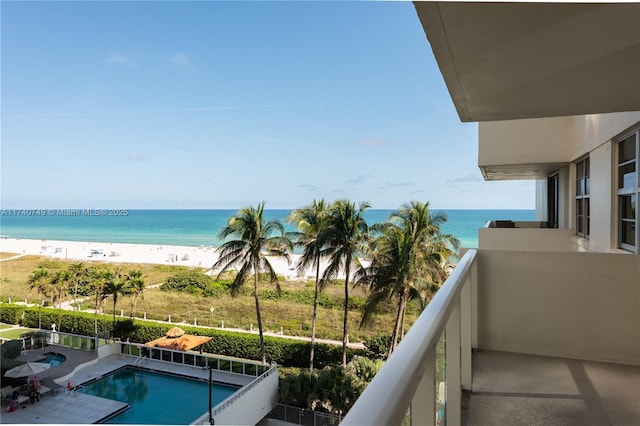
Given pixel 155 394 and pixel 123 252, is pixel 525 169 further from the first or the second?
pixel 123 252

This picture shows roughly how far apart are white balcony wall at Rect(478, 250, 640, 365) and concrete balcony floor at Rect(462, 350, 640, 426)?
13 cm

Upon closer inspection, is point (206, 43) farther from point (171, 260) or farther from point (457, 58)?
point (457, 58)

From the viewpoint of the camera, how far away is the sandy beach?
48656 mm

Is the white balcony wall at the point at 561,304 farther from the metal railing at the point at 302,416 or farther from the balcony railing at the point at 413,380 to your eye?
the metal railing at the point at 302,416

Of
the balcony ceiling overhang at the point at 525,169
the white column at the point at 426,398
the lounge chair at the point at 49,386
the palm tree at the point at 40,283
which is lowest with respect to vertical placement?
the lounge chair at the point at 49,386

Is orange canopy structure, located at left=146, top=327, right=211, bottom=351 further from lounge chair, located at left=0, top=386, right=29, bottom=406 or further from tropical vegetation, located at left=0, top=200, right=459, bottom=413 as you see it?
lounge chair, located at left=0, top=386, right=29, bottom=406

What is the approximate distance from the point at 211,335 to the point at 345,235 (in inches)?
414

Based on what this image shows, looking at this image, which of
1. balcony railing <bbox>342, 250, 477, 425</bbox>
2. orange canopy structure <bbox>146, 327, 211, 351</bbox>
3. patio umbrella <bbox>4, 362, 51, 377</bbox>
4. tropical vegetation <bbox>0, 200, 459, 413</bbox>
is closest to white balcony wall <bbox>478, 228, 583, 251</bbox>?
balcony railing <bbox>342, 250, 477, 425</bbox>

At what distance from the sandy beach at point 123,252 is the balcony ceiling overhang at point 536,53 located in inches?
1667

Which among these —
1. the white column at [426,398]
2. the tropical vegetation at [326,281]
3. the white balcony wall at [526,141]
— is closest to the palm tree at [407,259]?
the tropical vegetation at [326,281]

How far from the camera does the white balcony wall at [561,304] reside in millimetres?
3312

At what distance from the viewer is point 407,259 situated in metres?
17.4

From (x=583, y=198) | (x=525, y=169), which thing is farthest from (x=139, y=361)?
(x=583, y=198)

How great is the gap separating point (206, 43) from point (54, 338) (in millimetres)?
59544
